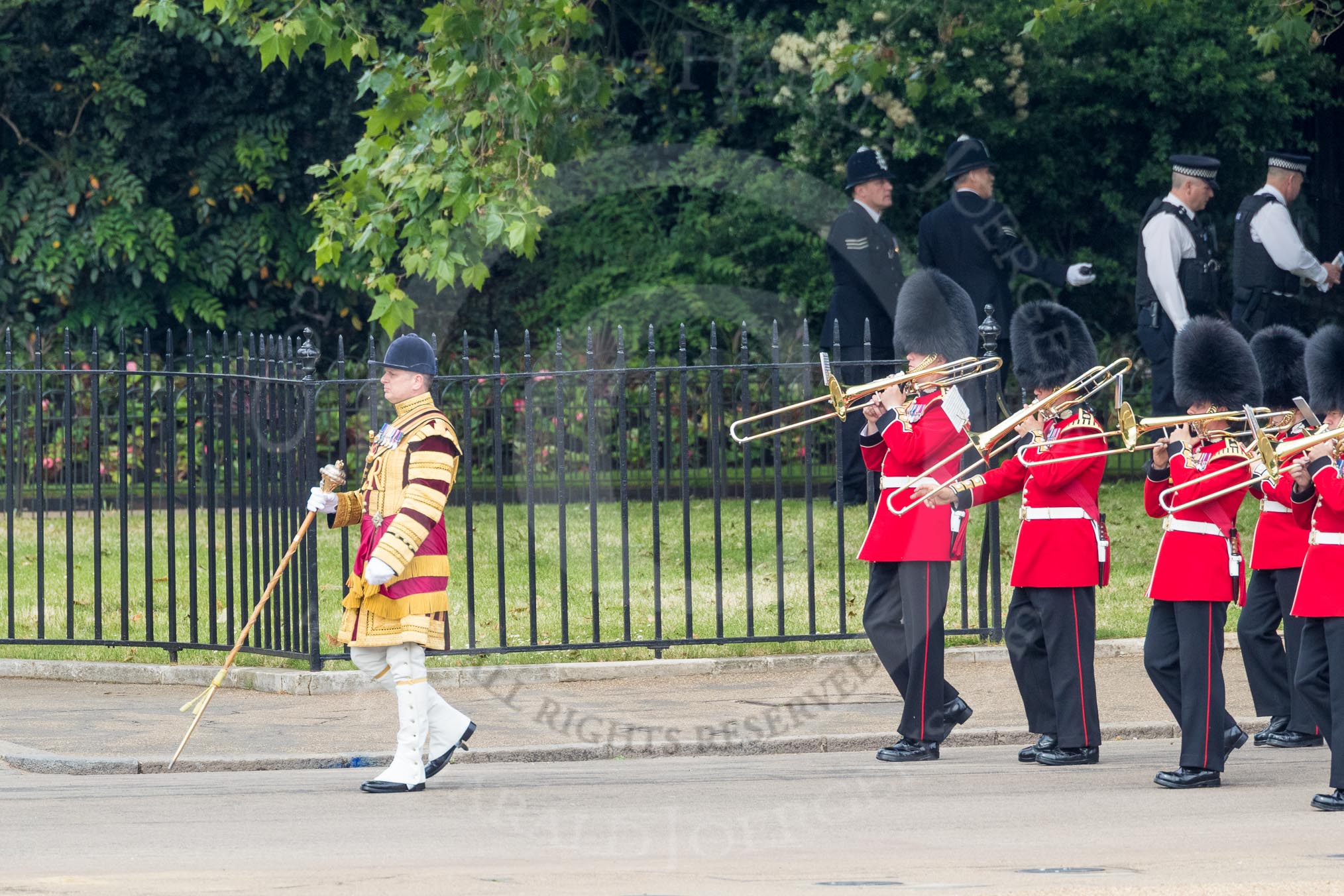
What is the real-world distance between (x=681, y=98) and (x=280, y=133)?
416 cm

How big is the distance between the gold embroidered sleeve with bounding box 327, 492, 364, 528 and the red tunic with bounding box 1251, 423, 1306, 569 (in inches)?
144

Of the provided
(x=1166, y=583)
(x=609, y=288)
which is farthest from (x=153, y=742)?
(x=609, y=288)

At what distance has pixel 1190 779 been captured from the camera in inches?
298

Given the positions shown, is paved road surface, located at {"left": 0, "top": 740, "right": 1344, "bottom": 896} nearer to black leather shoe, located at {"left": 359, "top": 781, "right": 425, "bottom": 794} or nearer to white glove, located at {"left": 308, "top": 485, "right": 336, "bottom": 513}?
black leather shoe, located at {"left": 359, "top": 781, "right": 425, "bottom": 794}

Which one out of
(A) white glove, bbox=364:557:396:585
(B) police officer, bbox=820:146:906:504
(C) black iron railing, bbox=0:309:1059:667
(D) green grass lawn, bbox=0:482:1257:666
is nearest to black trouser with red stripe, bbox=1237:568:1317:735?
(C) black iron railing, bbox=0:309:1059:667

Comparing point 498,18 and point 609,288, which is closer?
point 498,18

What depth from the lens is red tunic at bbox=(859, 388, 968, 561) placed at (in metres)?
8.21

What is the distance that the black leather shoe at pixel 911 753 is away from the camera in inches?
325

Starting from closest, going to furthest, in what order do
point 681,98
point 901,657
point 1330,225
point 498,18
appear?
point 901,657
point 498,18
point 1330,225
point 681,98

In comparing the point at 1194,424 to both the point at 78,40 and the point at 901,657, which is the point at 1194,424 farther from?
the point at 78,40

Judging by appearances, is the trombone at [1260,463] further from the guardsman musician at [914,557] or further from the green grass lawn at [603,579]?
the green grass lawn at [603,579]

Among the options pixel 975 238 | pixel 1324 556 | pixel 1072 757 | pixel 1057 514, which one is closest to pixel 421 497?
pixel 1057 514

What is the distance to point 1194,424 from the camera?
7738mm

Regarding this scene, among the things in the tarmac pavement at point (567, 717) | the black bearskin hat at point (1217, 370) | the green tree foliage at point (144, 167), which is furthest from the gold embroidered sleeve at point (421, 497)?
the green tree foliage at point (144, 167)
